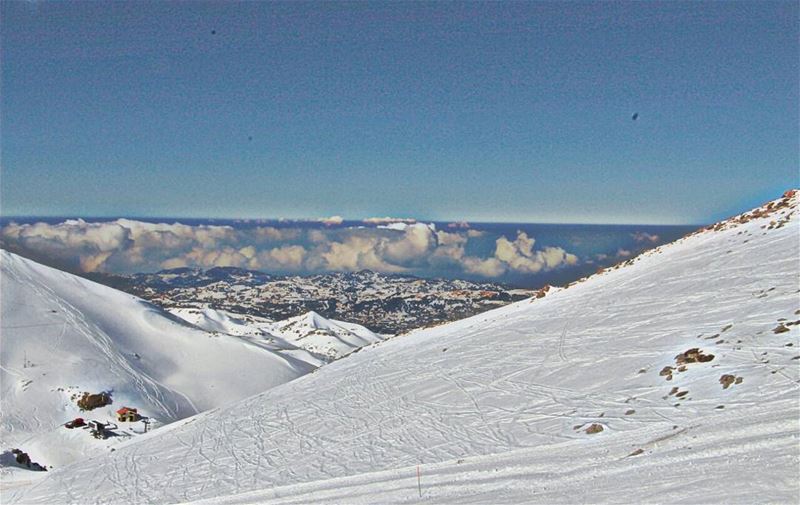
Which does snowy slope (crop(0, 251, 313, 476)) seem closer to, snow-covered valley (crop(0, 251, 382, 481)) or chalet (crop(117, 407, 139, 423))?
snow-covered valley (crop(0, 251, 382, 481))

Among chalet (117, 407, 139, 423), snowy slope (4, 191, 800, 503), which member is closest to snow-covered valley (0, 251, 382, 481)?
chalet (117, 407, 139, 423)

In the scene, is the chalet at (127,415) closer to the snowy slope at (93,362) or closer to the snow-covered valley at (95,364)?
the snow-covered valley at (95,364)

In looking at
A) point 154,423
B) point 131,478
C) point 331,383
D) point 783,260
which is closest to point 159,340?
point 154,423

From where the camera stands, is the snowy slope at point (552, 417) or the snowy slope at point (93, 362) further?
the snowy slope at point (93, 362)

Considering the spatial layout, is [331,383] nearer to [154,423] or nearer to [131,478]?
[131,478]

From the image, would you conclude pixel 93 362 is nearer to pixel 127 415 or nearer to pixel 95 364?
pixel 95 364

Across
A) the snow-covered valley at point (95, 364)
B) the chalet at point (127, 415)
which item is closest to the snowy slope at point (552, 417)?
the snow-covered valley at point (95, 364)

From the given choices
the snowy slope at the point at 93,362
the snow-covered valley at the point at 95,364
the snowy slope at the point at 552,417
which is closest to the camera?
the snowy slope at the point at 552,417
